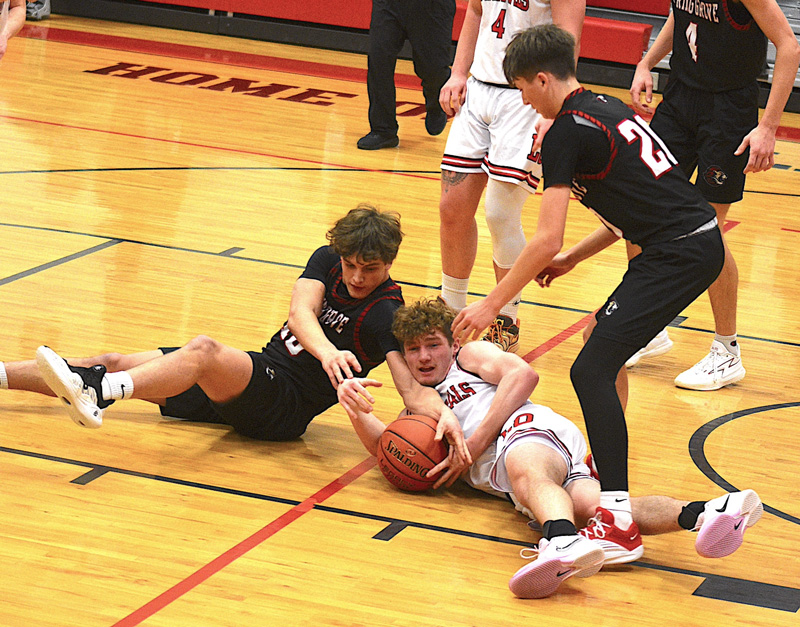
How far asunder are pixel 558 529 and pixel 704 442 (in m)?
1.35

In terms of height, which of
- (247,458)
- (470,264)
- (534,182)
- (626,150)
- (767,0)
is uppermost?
(767,0)

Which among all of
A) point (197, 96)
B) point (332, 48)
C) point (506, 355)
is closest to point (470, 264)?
point (506, 355)

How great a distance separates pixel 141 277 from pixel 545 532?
2.95 m

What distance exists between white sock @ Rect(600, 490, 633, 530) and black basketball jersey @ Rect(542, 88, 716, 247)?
0.73 m

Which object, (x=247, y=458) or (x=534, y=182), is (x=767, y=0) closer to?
(x=534, y=182)

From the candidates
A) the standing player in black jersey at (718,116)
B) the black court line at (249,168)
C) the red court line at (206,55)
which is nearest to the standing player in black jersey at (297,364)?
the standing player in black jersey at (718,116)

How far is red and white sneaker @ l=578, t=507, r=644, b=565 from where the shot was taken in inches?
122

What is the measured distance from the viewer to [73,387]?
3.31 metres

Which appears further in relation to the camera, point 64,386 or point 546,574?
point 64,386

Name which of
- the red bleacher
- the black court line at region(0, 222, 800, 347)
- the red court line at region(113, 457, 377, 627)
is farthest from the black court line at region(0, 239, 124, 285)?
the red bleacher

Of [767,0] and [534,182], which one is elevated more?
[767,0]

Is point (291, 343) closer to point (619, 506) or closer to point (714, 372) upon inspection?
point (619, 506)

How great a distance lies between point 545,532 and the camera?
9.91ft

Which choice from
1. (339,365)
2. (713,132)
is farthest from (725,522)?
(713,132)
